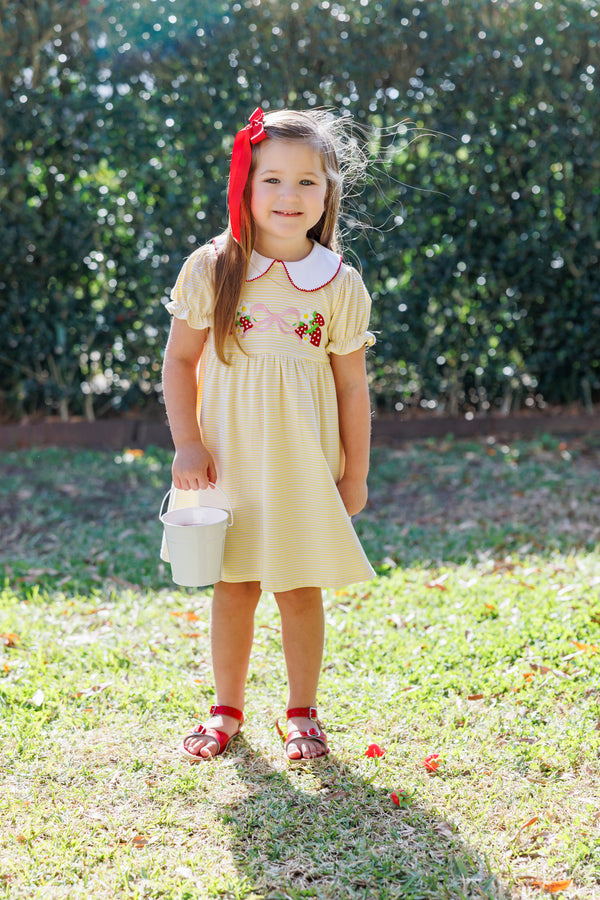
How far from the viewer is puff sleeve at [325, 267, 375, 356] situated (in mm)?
2338

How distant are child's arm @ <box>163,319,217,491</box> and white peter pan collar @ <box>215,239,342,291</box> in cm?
22

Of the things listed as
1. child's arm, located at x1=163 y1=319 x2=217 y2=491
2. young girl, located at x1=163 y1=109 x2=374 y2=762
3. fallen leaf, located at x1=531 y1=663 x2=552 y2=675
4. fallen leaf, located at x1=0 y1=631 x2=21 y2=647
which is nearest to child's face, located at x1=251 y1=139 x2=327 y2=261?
young girl, located at x1=163 y1=109 x2=374 y2=762

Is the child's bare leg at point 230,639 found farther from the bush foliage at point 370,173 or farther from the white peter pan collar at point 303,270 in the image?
the bush foliage at point 370,173

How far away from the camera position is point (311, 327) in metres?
2.31

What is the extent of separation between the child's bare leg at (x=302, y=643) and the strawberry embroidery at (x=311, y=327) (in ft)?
2.33

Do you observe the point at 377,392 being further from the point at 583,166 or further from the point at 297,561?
the point at 297,561

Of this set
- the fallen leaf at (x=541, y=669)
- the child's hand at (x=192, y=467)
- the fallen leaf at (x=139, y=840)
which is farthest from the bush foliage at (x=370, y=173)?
the fallen leaf at (x=139, y=840)

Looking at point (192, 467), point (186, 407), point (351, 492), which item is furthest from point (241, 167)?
point (351, 492)

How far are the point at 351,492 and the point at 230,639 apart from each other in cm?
55

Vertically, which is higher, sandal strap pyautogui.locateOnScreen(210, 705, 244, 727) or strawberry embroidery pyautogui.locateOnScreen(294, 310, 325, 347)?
strawberry embroidery pyautogui.locateOnScreen(294, 310, 325, 347)

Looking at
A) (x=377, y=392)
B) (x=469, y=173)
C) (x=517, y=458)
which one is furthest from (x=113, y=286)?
(x=517, y=458)

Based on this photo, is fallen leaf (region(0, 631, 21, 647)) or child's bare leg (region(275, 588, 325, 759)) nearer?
child's bare leg (region(275, 588, 325, 759))

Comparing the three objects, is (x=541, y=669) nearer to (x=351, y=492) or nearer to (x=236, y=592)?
(x=351, y=492)

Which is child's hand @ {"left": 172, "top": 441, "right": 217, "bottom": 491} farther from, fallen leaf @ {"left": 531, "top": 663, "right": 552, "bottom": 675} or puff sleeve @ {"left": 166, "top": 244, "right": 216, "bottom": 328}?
fallen leaf @ {"left": 531, "top": 663, "right": 552, "bottom": 675}
